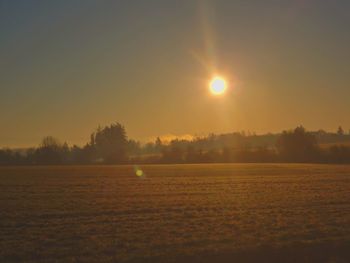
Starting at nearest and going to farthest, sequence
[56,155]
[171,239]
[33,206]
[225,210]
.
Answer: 1. [171,239]
2. [225,210]
3. [33,206]
4. [56,155]

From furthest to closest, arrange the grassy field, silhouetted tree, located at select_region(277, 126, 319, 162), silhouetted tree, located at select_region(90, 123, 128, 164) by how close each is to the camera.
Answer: silhouetted tree, located at select_region(90, 123, 128, 164)
silhouetted tree, located at select_region(277, 126, 319, 162)
the grassy field

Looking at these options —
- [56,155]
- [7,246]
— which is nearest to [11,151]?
[56,155]

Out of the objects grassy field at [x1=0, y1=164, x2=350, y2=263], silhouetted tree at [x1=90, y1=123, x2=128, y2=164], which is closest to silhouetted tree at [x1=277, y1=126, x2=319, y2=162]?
silhouetted tree at [x1=90, y1=123, x2=128, y2=164]

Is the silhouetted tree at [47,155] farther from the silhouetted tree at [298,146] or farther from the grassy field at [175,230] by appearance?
the grassy field at [175,230]

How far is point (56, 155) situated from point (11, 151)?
14.0m

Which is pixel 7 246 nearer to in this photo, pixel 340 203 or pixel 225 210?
pixel 225 210

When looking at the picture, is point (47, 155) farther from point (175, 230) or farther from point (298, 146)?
point (175, 230)

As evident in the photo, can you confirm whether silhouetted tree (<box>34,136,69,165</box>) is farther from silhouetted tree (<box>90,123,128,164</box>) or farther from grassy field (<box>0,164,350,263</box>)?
grassy field (<box>0,164,350,263</box>)

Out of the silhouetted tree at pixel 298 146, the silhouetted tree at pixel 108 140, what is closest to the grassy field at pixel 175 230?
the silhouetted tree at pixel 298 146

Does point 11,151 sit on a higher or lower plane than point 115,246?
higher

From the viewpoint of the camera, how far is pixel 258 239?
1814cm

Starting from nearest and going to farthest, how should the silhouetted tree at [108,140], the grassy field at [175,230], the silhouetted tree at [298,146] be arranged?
the grassy field at [175,230]
the silhouetted tree at [298,146]
the silhouetted tree at [108,140]

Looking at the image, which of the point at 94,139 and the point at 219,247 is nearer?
the point at 219,247

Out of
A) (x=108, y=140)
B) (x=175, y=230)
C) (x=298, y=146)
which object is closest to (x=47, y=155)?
Answer: (x=108, y=140)
